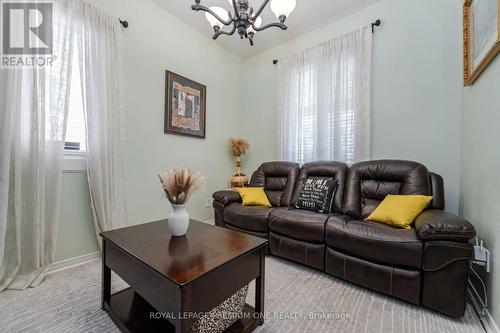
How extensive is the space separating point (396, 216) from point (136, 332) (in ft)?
6.20

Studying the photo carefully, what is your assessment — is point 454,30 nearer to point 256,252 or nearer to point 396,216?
point 396,216

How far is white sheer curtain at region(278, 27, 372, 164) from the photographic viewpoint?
249 cm

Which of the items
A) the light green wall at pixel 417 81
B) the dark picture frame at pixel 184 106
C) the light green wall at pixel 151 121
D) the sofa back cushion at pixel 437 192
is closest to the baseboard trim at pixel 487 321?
the sofa back cushion at pixel 437 192

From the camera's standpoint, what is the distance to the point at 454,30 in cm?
203

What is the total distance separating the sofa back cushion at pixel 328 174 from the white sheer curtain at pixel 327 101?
27 cm

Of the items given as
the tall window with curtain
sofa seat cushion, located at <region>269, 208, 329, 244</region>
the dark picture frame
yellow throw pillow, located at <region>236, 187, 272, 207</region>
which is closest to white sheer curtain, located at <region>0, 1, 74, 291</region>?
the tall window with curtain

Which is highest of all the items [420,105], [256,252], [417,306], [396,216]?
[420,105]

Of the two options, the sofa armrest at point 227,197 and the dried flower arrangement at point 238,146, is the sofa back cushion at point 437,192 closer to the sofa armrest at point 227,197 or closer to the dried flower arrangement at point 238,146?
the sofa armrest at point 227,197

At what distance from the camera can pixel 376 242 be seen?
4.93 feet

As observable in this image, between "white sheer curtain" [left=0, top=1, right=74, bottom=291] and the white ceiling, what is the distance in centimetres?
122

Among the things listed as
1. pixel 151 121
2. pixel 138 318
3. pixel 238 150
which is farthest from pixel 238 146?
pixel 138 318

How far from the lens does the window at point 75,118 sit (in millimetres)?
1945

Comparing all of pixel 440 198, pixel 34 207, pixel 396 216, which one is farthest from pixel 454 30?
pixel 34 207

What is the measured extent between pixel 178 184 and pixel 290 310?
1.10 metres
